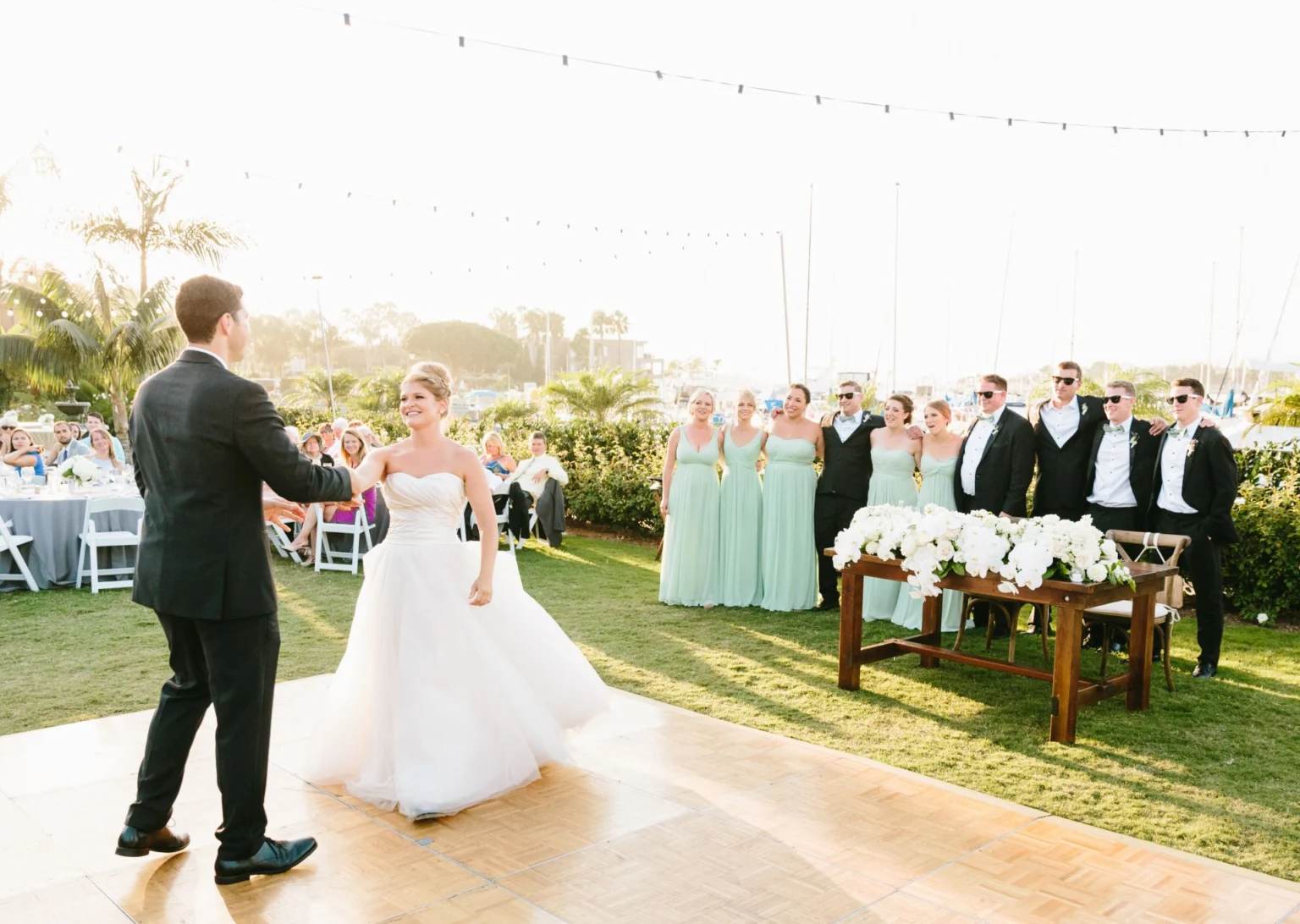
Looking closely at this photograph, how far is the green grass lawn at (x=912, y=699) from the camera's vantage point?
477cm

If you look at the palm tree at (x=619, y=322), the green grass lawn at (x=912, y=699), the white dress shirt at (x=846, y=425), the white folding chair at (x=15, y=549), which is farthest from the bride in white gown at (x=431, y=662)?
the palm tree at (x=619, y=322)

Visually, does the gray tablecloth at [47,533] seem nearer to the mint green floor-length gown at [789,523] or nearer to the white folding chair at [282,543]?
the white folding chair at [282,543]

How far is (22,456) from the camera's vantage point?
39.6ft

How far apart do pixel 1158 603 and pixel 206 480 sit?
5831mm

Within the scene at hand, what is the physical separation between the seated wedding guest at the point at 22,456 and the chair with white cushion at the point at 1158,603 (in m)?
11.2

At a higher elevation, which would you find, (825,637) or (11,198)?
(11,198)

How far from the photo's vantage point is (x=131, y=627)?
8.32m

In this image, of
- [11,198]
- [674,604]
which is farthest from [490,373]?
[674,604]

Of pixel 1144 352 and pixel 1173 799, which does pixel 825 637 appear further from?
pixel 1144 352

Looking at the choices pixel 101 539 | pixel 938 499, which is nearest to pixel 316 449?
pixel 101 539

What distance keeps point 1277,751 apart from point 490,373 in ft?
302

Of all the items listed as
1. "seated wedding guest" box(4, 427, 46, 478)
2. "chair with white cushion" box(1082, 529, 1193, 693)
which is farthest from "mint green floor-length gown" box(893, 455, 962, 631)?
"seated wedding guest" box(4, 427, 46, 478)

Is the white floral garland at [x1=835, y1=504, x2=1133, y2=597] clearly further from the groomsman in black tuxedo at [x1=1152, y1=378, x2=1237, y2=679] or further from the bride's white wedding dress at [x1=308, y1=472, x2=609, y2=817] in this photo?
the bride's white wedding dress at [x1=308, y1=472, x2=609, y2=817]

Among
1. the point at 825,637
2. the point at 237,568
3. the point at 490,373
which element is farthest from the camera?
the point at 490,373
